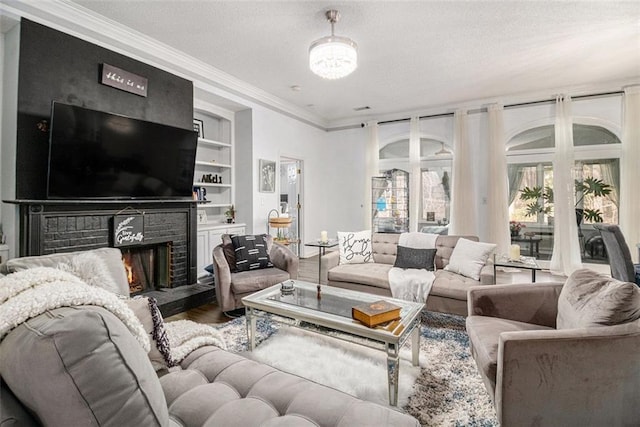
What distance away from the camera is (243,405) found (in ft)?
3.83

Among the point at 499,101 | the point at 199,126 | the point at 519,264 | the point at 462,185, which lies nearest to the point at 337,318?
the point at 519,264

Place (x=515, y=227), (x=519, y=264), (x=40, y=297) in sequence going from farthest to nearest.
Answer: (x=515, y=227)
(x=519, y=264)
(x=40, y=297)

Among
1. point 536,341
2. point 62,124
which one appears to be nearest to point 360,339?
point 536,341

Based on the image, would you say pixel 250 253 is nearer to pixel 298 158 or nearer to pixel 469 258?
pixel 469 258

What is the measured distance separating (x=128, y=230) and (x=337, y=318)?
2559mm

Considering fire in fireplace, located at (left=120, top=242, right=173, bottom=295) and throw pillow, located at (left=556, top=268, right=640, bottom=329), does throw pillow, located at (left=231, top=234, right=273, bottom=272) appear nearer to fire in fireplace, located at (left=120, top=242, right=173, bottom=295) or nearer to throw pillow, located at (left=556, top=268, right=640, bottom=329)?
fire in fireplace, located at (left=120, top=242, right=173, bottom=295)

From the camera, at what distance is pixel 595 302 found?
1.57 m

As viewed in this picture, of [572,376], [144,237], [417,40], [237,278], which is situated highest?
[417,40]

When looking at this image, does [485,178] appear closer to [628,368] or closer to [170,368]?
[628,368]

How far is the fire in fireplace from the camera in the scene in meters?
3.59

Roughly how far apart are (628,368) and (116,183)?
4.10m

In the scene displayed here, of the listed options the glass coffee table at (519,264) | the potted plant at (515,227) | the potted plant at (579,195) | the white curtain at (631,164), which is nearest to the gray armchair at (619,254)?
the glass coffee table at (519,264)

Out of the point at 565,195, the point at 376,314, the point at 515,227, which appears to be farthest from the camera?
the point at 515,227

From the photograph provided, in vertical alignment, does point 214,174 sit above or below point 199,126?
below
